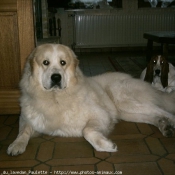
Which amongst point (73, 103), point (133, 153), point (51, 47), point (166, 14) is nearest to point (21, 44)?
point (51, 47)

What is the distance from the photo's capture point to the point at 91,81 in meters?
2.40

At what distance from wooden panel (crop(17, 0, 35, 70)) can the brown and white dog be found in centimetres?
160

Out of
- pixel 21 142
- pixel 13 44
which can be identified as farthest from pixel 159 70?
pixel 21 142

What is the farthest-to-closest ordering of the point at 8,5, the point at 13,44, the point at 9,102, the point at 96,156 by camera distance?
the point at 9,102 < the point at 13,44 < the point at 8,5 < the point at 96,156

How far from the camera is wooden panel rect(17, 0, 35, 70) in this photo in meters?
2.48

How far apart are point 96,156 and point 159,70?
1892mm

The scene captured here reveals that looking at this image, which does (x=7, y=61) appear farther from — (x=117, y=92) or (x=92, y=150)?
(x=92, y=150)

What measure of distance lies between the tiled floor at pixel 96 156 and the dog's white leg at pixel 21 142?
42 millimetres

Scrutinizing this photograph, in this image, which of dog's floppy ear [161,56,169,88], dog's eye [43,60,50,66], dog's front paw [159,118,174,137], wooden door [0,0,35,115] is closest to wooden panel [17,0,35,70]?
wooden door [0,0,35,115]

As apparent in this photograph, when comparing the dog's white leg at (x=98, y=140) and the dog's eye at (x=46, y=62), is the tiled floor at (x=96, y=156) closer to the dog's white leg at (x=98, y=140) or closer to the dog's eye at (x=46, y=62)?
the dog's white leg at (x=98, y=140)

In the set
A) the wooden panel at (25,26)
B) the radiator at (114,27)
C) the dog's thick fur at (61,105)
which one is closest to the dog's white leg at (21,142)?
the dog's thick fur at (61,105)

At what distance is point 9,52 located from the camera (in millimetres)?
2598

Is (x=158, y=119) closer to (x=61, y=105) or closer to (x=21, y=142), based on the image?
(x=61, y=105)

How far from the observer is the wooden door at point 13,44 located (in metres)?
2.48
